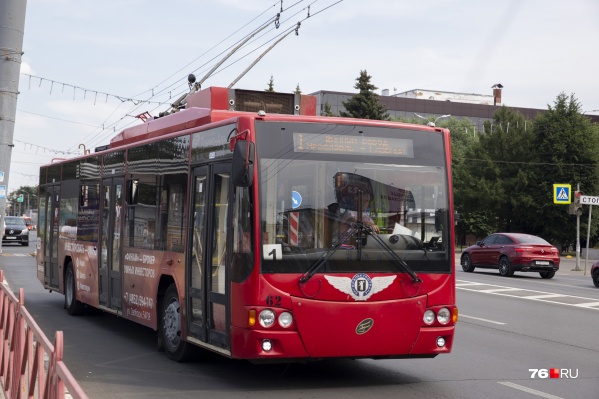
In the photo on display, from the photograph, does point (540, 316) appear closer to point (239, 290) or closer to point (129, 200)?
point (129, 200)

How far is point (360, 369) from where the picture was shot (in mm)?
10656

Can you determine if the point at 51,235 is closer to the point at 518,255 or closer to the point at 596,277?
the point at 596,277

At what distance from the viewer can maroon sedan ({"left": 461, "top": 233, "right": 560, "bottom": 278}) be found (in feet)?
103

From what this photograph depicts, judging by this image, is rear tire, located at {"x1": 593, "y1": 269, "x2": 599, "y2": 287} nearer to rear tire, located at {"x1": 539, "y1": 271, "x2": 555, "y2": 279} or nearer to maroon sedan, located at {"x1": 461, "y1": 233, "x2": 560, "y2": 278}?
maroon sedan, located at {"x1": 461, "y1": 233, "x2": 560, "y2": 278}

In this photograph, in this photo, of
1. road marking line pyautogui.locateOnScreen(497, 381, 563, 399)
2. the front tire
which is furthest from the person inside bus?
the front tire

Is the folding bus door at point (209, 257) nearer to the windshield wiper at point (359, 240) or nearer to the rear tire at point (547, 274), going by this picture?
the windshield wiper at point (359, 240)

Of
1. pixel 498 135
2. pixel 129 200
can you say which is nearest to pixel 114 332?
pixel 129 200

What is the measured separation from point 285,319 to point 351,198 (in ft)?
4.53

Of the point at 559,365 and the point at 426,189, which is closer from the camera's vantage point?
the point at 426,189

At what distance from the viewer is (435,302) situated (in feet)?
30.9

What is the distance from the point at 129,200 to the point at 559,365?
6.12 meters

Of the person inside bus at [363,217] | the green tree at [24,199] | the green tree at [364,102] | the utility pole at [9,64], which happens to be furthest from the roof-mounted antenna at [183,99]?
the green tree at [24,199]

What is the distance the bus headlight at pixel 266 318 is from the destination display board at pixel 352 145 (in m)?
1.63
